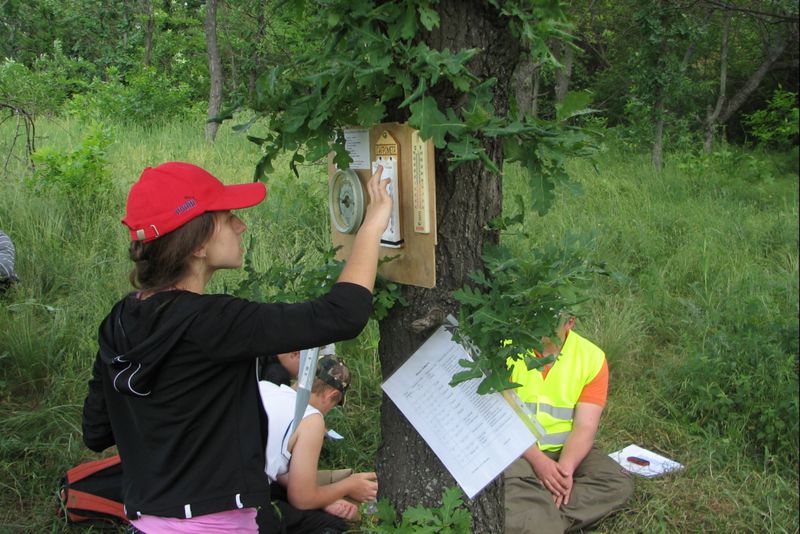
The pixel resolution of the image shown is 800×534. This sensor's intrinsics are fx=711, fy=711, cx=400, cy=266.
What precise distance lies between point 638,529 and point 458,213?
5.11 feet

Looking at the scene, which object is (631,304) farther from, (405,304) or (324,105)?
(324,105)

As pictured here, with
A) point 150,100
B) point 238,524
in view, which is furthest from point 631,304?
point 150,100

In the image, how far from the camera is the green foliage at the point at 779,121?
4.51 feet

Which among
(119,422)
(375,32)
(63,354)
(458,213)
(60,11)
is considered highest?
(60,11)

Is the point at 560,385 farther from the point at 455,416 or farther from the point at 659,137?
the point at 659,137

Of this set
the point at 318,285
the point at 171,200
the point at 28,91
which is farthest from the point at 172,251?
the point at 28,91

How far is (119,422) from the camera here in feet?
6.41

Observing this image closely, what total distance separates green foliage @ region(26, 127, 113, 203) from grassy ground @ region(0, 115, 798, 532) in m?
0.07

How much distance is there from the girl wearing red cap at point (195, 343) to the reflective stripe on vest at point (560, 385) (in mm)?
1389

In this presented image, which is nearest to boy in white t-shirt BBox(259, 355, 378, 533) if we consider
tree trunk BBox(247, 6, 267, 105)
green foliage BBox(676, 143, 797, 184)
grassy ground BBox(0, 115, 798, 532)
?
grassy ground BBox(0, 115, 798, 532)

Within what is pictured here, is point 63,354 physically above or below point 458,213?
below

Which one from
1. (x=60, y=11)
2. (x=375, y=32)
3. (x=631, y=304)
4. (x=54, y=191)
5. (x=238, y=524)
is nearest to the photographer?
(x=375, y=32)

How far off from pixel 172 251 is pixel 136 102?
843cm

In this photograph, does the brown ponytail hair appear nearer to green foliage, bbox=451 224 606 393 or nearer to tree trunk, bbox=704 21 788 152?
green foliage, bbox=451 224 606 393
